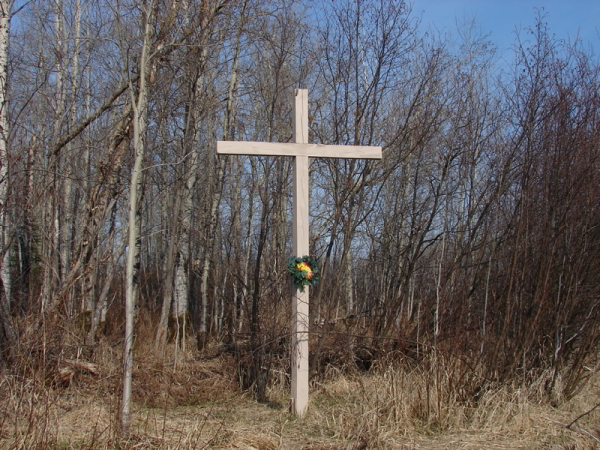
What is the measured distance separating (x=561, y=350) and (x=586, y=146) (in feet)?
6.66

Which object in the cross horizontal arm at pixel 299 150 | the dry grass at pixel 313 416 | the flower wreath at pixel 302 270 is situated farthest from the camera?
the cross horizontal arm at pixel 299 150

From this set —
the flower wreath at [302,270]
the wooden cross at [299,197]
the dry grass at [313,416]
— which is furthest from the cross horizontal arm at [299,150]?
the dry grass at [313,416]

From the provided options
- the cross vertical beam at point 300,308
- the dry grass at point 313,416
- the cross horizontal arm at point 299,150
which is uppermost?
the cross horizontal arm at point 299,150

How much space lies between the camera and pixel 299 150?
5480 millimetres

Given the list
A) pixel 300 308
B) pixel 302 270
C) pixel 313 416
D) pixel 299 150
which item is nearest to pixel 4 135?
pixel 299 150

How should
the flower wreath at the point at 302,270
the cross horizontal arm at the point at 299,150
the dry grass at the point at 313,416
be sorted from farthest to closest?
the cross horizontal arm at the point at 299,150 → the flower wreath at the point at 302,270 → the dry grass at the point at 313,416

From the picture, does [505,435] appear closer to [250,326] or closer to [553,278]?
[553,278]

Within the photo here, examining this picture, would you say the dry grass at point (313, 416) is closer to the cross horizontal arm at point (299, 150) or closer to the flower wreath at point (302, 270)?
the flower wreath at point (302, 270)

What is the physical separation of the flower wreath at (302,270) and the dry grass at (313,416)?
3.98 feet

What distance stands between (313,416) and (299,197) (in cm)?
203

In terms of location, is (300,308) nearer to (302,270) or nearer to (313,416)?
(302,270)

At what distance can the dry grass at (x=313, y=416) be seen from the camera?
4023 millimetres

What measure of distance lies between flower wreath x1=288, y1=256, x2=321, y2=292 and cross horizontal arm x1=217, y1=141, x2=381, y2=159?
100 centimetres

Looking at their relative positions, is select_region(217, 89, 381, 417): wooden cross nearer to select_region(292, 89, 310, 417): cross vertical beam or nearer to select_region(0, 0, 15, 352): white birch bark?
select_region(292, 89, 310, 417): cross vertical beam
